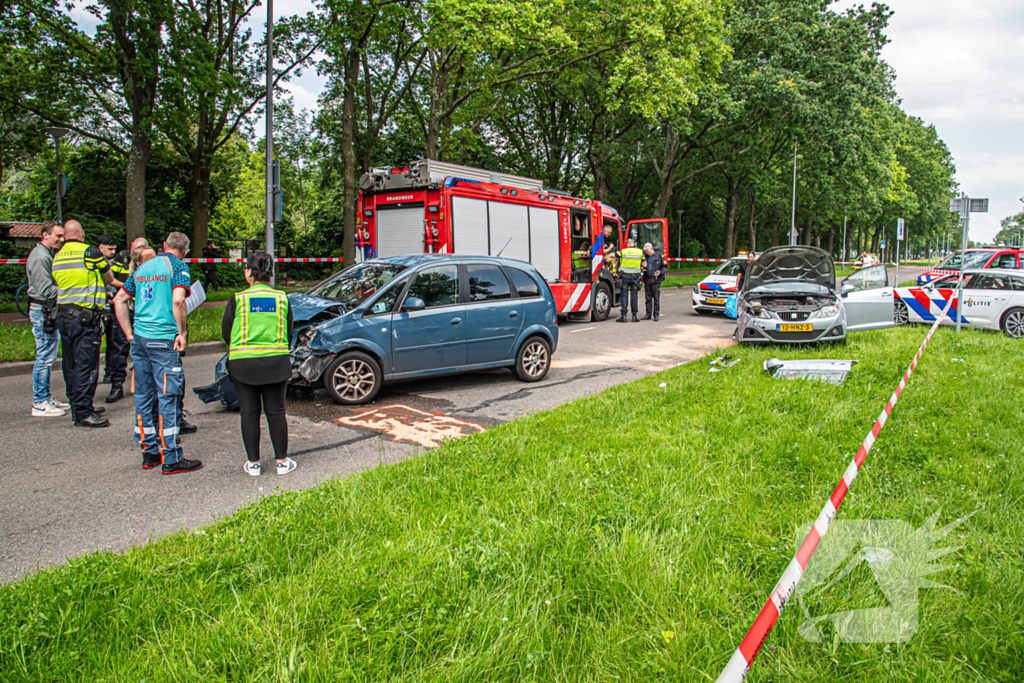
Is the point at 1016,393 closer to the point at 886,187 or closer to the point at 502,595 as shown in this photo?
the point at 502,595

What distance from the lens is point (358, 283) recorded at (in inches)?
316

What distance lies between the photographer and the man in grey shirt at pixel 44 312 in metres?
6.73

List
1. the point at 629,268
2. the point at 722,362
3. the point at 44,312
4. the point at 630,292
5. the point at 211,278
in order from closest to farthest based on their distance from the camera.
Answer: the point at 44,312
the point at 722,362
the point at 629,268
the point at 630,292
the point at 211,278

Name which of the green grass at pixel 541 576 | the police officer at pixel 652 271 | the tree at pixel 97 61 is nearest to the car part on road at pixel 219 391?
the green grass at pixel 541 576

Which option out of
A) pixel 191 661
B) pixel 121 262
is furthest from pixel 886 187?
pixel 191 661

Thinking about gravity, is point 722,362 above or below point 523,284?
below

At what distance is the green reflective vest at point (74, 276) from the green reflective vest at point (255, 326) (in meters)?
2.68

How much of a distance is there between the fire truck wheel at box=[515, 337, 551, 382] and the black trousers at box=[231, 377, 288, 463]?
4.11 metres

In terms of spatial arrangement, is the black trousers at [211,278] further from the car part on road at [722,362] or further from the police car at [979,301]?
the police car at [979,301]

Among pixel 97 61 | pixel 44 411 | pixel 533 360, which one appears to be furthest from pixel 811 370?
pixel 97 61

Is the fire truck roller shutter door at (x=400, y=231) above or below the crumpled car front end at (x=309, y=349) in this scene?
above

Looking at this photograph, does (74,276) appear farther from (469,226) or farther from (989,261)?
(989,261)

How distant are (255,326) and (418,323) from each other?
9.44ft

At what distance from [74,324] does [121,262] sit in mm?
1722
